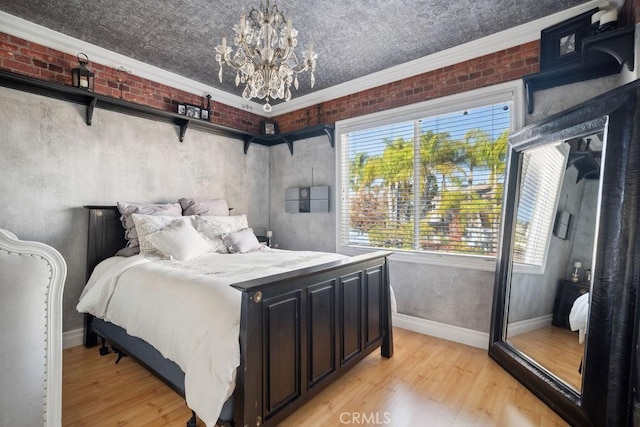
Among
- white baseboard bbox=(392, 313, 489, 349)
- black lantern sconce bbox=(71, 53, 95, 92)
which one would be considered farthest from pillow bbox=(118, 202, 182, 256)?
white baseboard bbox=(392, 313, 489, 349)

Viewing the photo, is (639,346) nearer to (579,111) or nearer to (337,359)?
(579,111)

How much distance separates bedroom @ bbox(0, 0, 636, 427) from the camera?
7.95ft

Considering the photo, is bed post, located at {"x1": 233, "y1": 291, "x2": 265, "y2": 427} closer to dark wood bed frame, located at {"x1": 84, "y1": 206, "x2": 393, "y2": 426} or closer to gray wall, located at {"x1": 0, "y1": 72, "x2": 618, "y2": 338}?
dark wood bed frame, located at {"x1": 84, "y1": 206, "x2": 393, "y2": 426}

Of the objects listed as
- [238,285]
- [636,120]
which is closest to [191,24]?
[238,285]

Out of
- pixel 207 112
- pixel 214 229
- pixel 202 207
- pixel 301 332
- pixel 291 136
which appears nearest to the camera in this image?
pixel 301 332

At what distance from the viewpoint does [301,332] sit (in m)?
1.71

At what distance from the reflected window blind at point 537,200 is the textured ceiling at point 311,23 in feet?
3.72

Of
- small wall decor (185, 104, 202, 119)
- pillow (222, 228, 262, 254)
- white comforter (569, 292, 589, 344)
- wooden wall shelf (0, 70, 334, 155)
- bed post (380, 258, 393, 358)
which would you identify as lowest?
bed post (380, 258, 393, 358)

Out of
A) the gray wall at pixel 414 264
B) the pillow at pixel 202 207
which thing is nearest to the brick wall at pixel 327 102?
the gray wall at pixel 414 264

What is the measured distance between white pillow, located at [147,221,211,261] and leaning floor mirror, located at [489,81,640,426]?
2556 mm

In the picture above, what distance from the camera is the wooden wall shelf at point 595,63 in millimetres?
1789

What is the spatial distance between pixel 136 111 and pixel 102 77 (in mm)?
384

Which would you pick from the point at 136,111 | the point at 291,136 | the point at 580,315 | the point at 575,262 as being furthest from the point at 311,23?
the point at 580,315

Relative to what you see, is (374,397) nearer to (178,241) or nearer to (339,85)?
(178,241)
